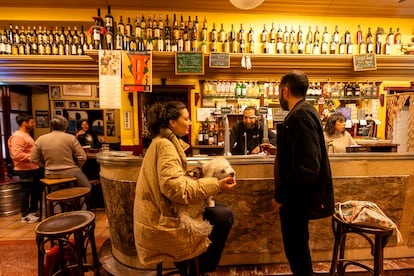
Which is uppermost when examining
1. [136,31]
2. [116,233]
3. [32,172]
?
[136,31]

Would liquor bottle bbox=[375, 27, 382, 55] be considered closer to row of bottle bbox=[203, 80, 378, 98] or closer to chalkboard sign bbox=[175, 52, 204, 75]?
row of bottle bbox=[203, 80, 378, 98]

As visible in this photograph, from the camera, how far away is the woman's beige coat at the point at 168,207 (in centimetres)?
135

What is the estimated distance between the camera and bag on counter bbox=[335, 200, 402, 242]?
1.66m

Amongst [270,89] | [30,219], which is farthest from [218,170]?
[30,219]

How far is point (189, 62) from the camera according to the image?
11.2ft

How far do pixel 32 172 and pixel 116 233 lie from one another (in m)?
2.32

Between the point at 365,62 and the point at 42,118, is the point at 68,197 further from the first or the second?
the point at 42,118

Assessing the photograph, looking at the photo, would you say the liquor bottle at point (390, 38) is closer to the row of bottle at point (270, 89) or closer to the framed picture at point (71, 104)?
the row of bottle at point (270, 89)

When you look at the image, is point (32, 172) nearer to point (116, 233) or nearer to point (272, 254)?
point (116, 233)

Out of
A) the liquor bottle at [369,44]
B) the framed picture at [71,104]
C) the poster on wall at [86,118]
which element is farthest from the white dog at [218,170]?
the framed picture at [71,104]

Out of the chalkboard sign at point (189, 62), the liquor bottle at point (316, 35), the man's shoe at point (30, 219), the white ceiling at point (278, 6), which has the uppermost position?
the white ceiling at point (278, 6)

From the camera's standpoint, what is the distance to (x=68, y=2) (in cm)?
395

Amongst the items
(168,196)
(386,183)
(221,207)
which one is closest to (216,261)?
(221,207)

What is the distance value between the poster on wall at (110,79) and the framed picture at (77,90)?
480cm
